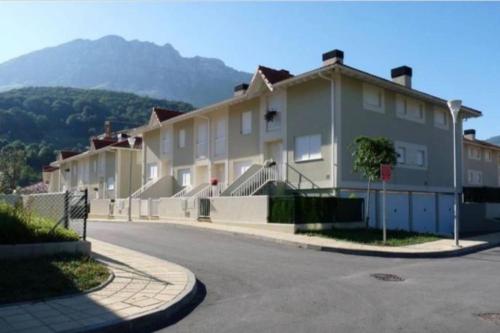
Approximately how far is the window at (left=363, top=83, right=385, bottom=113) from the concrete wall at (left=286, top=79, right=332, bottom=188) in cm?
234

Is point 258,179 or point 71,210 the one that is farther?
point 258,179

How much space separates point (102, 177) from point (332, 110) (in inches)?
1221

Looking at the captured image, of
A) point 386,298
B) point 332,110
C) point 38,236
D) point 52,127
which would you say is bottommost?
point 386,298

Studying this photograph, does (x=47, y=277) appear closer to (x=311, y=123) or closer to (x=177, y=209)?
(x=311, y=123)

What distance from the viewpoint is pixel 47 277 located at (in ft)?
26.4

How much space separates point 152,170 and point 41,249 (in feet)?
93.1

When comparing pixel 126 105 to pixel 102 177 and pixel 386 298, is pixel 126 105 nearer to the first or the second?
pixel 102 177

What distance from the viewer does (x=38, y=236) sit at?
10203 mm

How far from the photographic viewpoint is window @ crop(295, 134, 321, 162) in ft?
76.6

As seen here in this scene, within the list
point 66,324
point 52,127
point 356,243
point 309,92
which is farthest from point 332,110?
point 52,127

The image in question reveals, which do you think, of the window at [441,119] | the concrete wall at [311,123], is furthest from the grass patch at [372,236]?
the window at [441,119]

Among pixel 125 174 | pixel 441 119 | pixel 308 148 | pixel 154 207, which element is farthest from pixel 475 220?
pixel 125 174

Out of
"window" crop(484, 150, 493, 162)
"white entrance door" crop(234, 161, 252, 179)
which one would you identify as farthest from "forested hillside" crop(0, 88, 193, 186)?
"white entrance door" crop(234, 161, 252, 179)

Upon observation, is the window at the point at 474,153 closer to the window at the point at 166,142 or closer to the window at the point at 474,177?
the window at the point at 474,177
